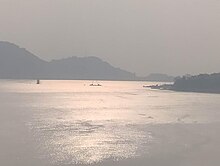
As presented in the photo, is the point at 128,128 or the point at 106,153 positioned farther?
the point at 128,128

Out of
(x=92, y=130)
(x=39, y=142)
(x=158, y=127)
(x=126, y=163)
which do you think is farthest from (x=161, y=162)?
(x=158, y=127)

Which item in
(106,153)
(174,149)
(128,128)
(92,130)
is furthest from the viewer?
(128,128)

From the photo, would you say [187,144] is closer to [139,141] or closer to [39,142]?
[139,141]

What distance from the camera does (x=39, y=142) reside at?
20.4 metres

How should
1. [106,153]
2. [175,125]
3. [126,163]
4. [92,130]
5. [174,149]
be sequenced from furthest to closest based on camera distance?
[175,125], [92,130], [174,149], [106,153], [126,163]

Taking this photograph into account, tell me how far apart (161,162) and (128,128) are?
10.9 metres

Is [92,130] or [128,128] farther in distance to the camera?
[128,128]

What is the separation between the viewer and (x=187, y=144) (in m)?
21.4

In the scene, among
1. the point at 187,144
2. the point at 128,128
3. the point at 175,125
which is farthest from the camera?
the point at 175,125

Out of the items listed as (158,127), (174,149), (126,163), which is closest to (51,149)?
(126,163)

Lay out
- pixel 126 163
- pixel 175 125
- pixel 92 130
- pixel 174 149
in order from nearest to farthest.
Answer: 1. pixel 126 163
2. pixel 174 149
3. pixel 92 130
4. pixel 175 125

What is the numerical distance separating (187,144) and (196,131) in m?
5.94

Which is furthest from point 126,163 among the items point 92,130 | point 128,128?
point 128,128

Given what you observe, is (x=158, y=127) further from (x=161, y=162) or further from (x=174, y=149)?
(x=161, y=162)
